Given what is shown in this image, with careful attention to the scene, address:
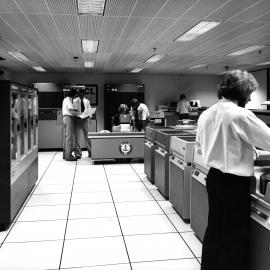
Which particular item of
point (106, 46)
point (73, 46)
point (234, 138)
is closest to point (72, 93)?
point (73, 46)

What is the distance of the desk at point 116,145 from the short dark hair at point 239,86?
5171 millimetres

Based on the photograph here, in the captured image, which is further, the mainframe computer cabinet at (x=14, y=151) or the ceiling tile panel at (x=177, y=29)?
the ceiling tile panel at (x=177, y=29)

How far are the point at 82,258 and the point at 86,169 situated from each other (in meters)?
4.04

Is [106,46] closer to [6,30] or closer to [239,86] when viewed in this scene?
[6,30]

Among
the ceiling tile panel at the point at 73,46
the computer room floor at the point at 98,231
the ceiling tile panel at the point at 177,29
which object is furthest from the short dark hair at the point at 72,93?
the computer room floor at the point at 98,231

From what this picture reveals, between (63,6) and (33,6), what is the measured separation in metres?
0.39

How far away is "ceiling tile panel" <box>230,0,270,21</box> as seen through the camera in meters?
4.11

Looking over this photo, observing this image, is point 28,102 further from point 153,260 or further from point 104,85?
point 104,85

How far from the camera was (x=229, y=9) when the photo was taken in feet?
14.2

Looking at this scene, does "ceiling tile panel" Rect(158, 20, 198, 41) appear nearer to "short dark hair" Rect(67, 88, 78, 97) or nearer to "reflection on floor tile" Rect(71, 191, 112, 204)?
"short dark hair" Rect(67, 88, 78, 97)

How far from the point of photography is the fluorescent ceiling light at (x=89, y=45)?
6562 millimetres

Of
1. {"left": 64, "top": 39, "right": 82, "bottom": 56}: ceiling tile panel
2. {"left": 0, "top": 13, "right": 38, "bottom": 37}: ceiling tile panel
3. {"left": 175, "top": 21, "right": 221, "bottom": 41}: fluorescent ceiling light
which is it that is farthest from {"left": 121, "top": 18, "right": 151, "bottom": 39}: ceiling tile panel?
{"left": 0, "top": 13, "right": 38, "bottom": 37}: ceiling tile panel

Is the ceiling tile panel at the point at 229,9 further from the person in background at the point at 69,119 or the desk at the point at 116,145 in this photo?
the person in background at the point at 69,119

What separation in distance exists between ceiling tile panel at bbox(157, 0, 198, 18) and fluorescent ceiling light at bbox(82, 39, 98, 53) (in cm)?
233
